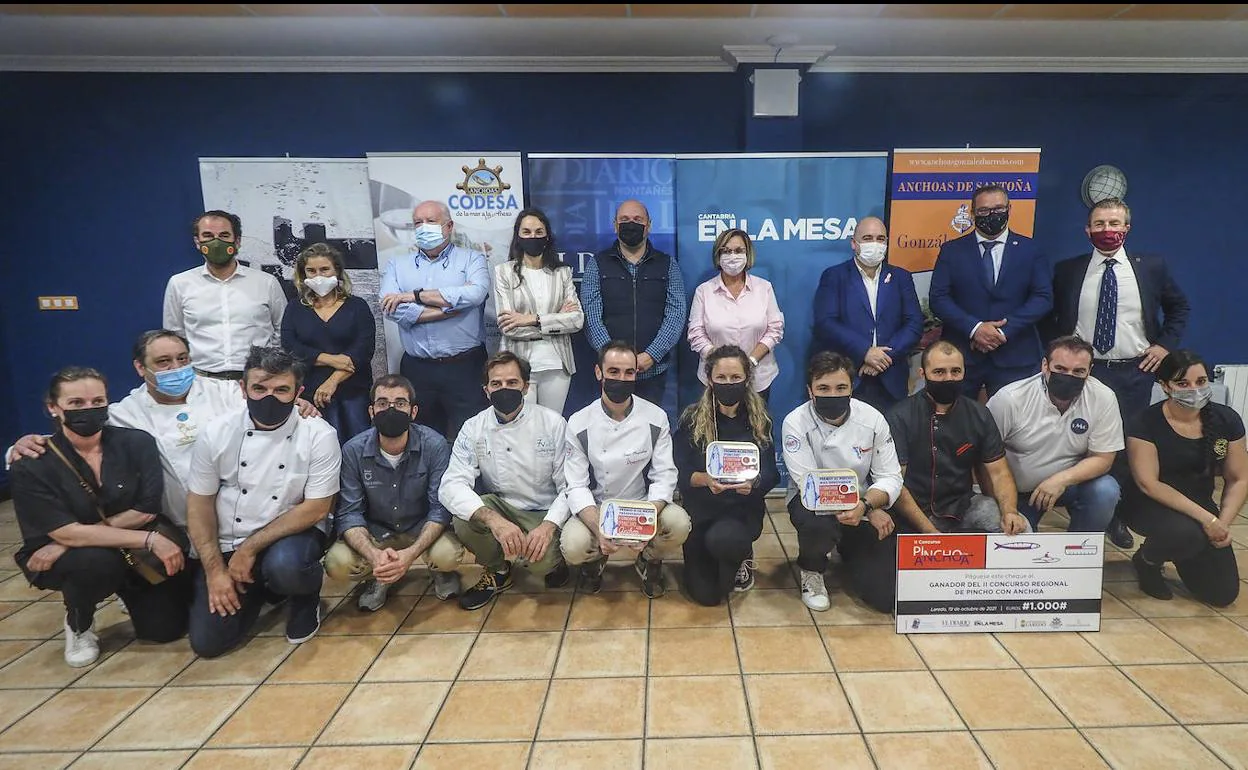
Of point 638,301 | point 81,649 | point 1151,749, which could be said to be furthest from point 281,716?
point 1151,749

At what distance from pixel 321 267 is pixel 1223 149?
258 inches

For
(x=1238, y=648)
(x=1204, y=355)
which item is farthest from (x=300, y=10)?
(x=1204, y=355)

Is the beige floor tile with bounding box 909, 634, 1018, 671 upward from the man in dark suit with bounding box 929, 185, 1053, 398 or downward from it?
downward

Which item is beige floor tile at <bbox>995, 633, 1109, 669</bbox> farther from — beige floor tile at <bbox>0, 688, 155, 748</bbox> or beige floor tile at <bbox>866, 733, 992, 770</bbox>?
beige floor tile at <bbox>0, 688, 155, 748</bbox>

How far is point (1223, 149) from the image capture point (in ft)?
16.5

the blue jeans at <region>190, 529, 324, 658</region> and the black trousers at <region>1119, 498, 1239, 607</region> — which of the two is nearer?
the blue jeans at <region>190, 529, 324, 658</region>

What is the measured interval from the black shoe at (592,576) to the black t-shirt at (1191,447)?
252cm

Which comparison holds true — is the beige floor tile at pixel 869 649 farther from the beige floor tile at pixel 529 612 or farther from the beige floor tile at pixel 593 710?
the beige floor tile at pixel 529 612

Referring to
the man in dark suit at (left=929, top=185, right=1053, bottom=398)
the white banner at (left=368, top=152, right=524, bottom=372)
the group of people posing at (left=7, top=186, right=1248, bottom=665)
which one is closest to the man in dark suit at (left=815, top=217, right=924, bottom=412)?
the man in dark suit at (left=929, top=185, right=1053, bottom=398)

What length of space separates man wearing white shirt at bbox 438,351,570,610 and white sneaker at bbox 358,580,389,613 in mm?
369

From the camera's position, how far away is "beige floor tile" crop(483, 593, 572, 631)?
9.16 ft

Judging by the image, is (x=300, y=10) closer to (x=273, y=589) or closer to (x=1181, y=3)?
(x=273, y=589)

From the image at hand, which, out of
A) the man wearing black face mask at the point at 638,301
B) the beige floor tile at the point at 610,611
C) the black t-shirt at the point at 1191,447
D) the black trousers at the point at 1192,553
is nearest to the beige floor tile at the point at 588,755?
the beige floor tile at the point at 610,611

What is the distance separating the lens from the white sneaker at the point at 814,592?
287 cm
